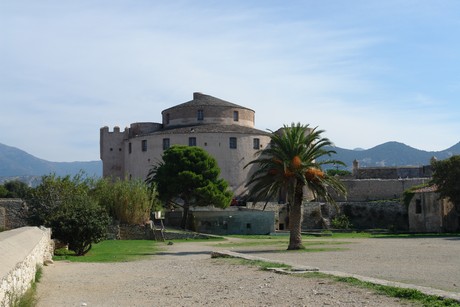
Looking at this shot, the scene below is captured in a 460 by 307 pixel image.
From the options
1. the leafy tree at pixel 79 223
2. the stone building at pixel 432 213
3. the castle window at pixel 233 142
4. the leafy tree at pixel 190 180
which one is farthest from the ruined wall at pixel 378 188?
the leafy tree at pixel 79 223

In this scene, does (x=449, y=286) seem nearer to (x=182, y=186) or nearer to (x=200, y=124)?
(x=182, y=186)

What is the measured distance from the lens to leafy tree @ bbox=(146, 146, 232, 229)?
52.7 meters

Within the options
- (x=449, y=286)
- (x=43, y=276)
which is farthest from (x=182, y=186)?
(x=449, y=286)

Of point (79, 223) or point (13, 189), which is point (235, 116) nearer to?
point (13, 189)

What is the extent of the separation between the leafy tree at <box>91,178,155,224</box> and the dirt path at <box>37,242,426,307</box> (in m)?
24.5

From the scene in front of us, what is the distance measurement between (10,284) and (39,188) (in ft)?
102

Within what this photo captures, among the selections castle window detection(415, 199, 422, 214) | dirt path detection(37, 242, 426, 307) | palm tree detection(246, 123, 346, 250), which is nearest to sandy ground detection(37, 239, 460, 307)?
dirt path detection(37, 242, 426, 307)

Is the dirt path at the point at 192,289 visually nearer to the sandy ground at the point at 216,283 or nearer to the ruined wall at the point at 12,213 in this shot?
the sandy ground at the point at 216,283

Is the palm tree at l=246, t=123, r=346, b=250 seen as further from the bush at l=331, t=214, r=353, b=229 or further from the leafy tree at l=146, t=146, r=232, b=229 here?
the bush at l=331, t=214, r=353, b=229

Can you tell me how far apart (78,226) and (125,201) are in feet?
53.9

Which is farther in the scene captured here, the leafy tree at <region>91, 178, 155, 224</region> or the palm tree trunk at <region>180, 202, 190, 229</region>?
the palm tree trunk at <region>180, 202, 190, 229</region>

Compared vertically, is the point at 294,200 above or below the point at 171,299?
above

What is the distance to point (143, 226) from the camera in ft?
146

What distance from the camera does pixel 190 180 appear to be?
52.8m
